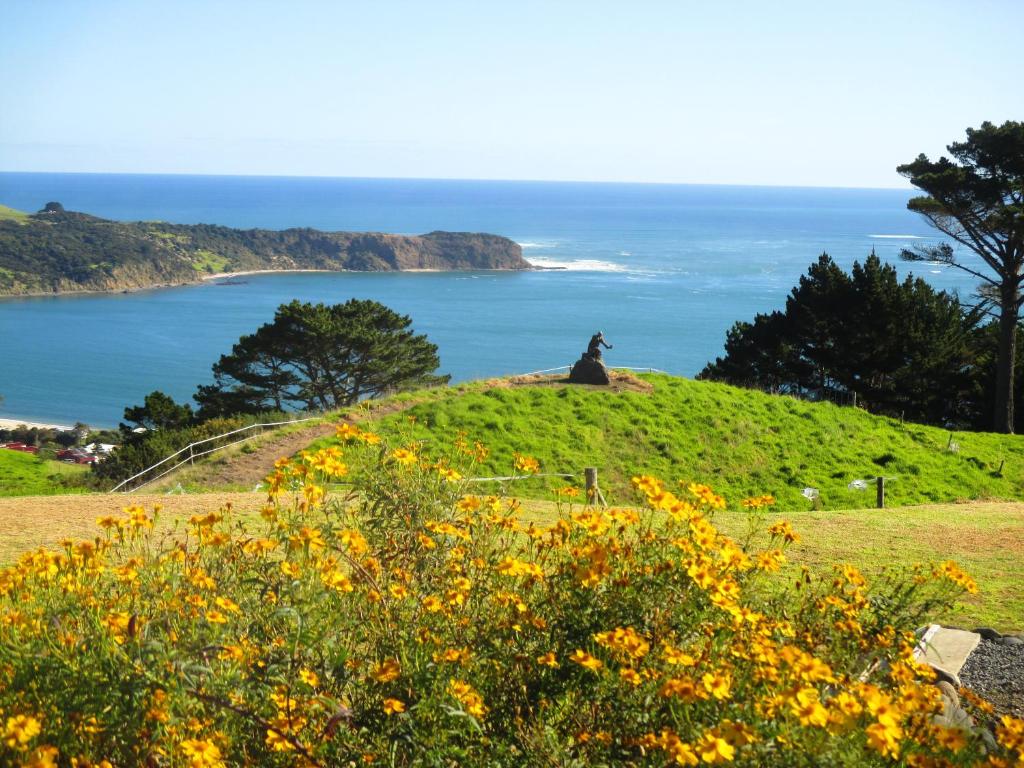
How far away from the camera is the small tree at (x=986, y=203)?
20.5 m

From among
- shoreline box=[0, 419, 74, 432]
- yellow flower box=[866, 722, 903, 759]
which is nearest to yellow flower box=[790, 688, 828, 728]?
yellow flower box=[866, 722, 903, 759]

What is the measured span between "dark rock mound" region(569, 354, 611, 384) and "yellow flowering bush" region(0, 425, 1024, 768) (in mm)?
14618

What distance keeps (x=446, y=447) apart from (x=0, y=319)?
8712 cm

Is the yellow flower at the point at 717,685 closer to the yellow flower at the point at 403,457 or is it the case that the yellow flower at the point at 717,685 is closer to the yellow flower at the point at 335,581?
the yellow flower at the point at 335,581

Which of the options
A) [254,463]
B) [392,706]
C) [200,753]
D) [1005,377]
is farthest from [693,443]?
[200,753]

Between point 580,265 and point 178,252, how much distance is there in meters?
50.9

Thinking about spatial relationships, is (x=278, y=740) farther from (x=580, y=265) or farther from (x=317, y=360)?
(x=580, y=265)

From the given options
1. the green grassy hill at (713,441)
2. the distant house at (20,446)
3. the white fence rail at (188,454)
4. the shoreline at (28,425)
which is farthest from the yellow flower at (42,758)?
the shoreline at (28,425)

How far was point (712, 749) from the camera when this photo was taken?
7.43 feet

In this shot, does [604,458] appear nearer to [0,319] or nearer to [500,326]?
[500,326]

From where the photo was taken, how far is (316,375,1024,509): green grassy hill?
15.2m

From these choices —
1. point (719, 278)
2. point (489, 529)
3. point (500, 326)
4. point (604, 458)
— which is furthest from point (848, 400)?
point (719, 278)

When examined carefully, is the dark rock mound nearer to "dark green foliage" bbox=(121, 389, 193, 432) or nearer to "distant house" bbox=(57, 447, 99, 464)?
"dark green foliage" bbox=(121, 389, 193, 432)

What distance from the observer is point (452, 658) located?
9.64ft
